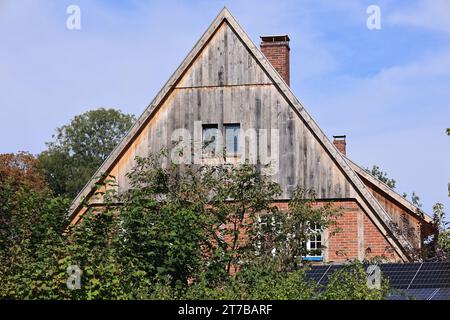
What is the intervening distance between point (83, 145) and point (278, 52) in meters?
50.9

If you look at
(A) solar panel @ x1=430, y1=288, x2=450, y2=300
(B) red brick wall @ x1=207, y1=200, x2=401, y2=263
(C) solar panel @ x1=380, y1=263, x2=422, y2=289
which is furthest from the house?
(A) solar panel @ x1=430, y1=288, x2=450, y2=300

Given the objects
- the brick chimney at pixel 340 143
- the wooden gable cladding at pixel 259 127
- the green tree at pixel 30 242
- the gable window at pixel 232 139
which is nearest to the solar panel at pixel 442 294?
the green tree at pixel 30 242

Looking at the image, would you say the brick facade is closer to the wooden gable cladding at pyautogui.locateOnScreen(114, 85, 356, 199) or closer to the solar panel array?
the wooden gable cladding at pyautogui.locateOnScreen(114, 85, 356, 199)

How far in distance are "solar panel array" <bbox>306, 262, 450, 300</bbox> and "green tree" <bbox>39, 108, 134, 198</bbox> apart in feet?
187

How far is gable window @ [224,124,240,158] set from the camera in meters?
27.5

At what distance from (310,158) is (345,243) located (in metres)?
2.23

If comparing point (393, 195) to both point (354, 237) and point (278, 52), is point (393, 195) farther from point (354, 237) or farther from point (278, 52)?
point (354, 237)

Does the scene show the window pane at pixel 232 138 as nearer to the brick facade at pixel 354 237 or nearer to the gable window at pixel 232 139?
the gable window at pixel 232 139

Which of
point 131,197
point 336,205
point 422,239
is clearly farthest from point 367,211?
point 131,197

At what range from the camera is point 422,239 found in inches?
1214

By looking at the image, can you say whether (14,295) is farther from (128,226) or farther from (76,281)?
(128,226)

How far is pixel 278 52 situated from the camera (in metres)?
30.9

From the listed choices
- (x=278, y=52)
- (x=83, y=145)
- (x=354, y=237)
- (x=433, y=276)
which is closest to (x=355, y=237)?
(x=354, y=237)

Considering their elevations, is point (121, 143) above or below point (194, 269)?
above
